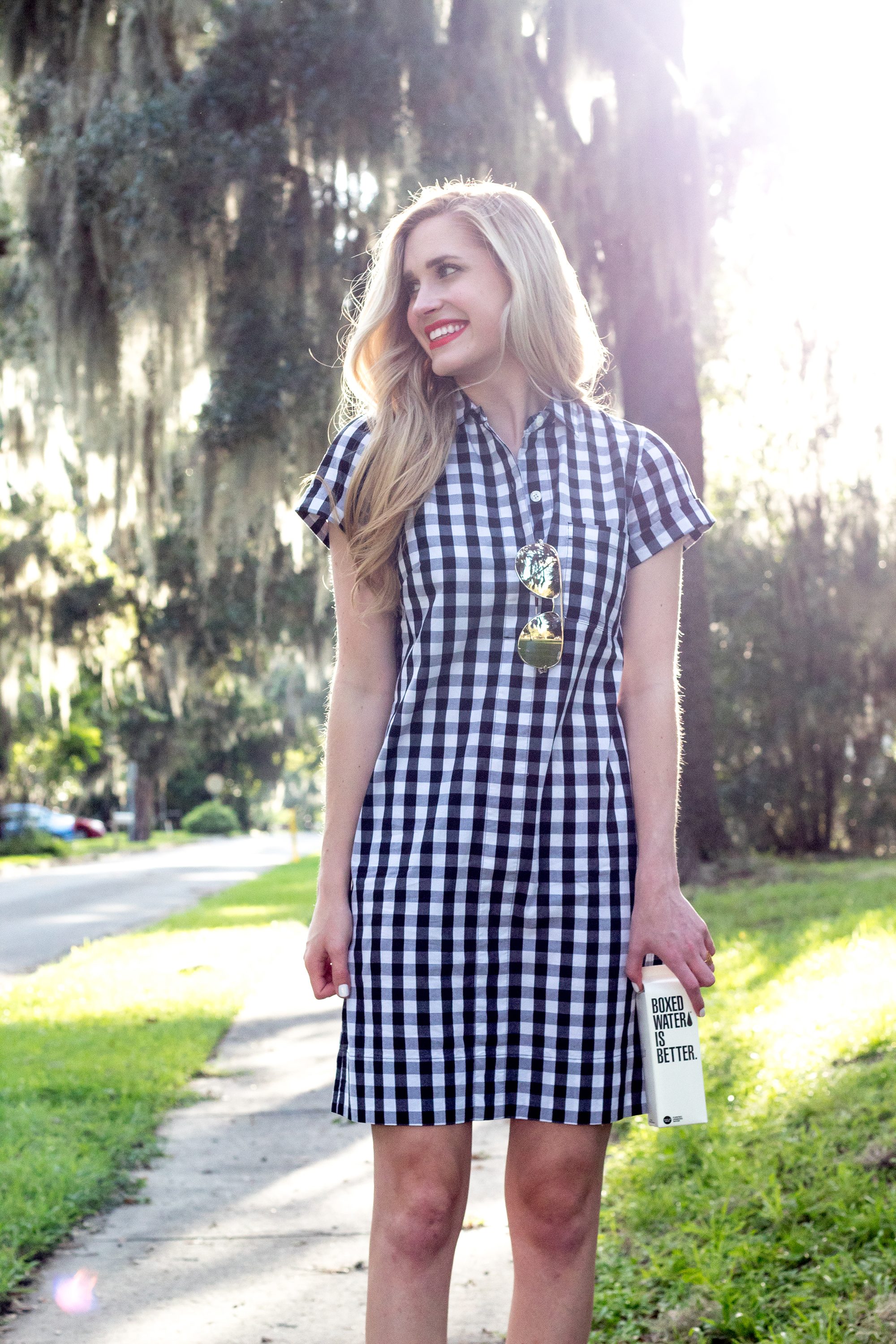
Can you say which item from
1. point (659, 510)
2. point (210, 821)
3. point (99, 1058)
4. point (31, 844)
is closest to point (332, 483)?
point (659, 510)

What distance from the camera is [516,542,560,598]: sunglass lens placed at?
1.83 meters

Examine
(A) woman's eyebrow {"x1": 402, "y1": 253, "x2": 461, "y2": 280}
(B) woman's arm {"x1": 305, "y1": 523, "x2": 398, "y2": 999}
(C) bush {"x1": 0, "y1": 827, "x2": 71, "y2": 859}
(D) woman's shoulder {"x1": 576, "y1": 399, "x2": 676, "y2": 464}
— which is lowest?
(C) bush {"x1": 0, "y1": 827, "x2": 71, "y2": 859}

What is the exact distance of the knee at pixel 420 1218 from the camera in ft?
5.73

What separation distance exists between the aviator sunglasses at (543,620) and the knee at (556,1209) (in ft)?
2.23

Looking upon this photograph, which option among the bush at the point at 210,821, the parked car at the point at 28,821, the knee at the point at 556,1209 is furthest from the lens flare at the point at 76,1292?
the bush at the point at 210,821

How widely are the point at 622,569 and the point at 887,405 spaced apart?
13291mm

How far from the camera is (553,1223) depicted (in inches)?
70.8

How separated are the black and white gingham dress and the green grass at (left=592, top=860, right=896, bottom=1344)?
1057 mm

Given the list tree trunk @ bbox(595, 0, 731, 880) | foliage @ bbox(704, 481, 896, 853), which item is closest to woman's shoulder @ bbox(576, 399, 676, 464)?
tree trunk @ bbox(595, 0, 731, 880)

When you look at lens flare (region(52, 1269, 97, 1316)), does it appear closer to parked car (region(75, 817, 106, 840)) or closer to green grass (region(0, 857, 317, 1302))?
green grass (region(0, 857, 317, 1302))

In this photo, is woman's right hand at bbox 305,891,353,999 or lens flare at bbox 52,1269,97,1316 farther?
lens flare at bbox 52,1269,97,1316

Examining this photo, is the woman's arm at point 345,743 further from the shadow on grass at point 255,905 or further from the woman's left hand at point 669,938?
the shadow on grass at point 255,905

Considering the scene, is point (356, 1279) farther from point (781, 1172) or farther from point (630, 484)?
point (630, 484)

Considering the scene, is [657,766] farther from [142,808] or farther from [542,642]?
[142,808]
